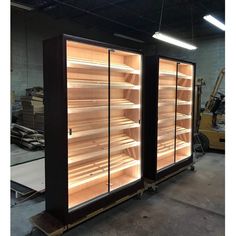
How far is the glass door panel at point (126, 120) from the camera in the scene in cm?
371

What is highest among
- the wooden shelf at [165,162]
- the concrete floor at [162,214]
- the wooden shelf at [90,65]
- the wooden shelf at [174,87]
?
the wooden shelf at [90,65]

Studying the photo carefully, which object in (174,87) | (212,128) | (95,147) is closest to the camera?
(95,147)

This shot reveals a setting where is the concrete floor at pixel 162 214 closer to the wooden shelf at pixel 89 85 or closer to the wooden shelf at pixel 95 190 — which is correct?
the wooden shelf at pixel 95 190

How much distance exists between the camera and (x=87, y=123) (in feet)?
11.4

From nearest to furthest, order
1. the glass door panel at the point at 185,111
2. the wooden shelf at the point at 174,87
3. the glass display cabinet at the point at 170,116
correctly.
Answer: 1. the glass display cabinet at the point at 170,116
2. the wooden shelf at the point at 174,87
3. the glass door panel at the point at 185,111

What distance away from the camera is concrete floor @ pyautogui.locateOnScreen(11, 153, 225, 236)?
301 centimetres

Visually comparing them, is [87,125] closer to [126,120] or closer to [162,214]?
[126,120]

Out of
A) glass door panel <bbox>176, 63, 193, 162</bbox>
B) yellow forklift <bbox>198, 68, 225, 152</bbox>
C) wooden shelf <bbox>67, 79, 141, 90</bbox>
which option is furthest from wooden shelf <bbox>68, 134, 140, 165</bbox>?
yellow forklift <bbox>198, 68, 225, 152</bbox>

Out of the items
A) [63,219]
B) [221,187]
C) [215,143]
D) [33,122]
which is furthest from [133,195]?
[33,122]

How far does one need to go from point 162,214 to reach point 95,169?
1154mm

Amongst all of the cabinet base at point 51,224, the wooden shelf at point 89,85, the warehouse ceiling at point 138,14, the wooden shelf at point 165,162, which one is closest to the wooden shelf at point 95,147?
the cabinet base at point 51,224

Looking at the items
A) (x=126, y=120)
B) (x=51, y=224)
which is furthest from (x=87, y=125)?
(x=51, y=224)

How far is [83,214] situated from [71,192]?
52 centimetres
